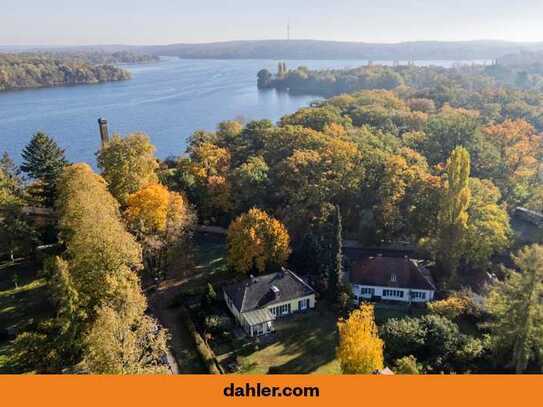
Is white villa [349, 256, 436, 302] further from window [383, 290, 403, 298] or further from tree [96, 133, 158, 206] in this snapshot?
tree [96, 133, 158, 206]

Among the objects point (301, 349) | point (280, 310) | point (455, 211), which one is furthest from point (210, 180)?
point (455, 211)

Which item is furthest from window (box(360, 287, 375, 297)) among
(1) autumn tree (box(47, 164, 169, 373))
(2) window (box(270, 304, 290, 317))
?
(1) autumn tree (box(47, 164, 169, 373))

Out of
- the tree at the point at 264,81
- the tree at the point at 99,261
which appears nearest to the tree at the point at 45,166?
the tree at the point at 99,261

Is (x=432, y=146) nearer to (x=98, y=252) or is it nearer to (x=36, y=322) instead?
(x=98, y=252)

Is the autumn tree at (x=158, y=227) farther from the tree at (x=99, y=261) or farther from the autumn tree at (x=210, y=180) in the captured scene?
the autumn tree at (x=210, y=180)

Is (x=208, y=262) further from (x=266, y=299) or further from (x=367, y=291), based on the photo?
(x=367, y=291)
